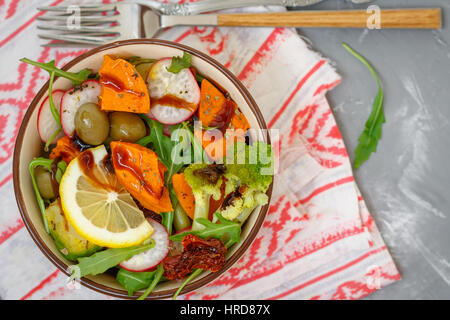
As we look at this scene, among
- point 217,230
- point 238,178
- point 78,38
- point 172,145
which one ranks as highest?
point 78,38

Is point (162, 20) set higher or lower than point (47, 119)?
higher

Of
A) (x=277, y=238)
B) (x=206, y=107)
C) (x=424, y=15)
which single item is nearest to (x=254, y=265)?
(x=277, y=238)

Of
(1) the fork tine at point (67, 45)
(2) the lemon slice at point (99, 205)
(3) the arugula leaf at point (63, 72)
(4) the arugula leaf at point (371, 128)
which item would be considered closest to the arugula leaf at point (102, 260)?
(2) the lemon slice at point (99, 205)

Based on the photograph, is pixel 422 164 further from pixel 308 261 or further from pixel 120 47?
pixel 120 47

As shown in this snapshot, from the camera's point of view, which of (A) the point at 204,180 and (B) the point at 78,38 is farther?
(B) the point at 78,38

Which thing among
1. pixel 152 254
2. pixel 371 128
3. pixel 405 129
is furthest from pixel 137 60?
pixel 405 129

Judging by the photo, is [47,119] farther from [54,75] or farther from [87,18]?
[87,18]
